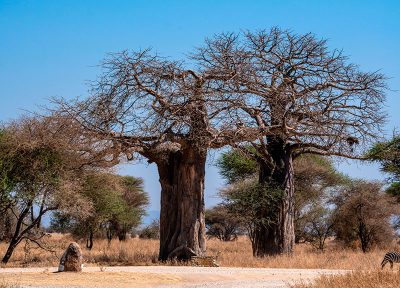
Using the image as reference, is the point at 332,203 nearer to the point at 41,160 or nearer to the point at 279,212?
the point at 279,212

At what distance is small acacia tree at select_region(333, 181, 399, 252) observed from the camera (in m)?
32.9

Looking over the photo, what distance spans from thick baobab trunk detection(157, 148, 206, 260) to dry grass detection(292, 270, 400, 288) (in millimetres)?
9547

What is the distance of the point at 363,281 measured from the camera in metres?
10.6

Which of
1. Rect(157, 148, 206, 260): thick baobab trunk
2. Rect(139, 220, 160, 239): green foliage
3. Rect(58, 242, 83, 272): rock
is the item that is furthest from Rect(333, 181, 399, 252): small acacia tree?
Rect(58, 242, 83, 272): rock

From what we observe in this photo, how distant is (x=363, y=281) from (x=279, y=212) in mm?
13240

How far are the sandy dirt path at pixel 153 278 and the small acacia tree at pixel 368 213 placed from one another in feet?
57.5

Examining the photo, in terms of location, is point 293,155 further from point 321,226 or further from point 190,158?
point 321,226

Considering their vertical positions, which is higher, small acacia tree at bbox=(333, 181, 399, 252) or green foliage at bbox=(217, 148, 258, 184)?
green foliage at bbox=(217, 148, 258, 184)

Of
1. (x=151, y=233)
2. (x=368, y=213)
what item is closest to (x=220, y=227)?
(x=151, y=233)

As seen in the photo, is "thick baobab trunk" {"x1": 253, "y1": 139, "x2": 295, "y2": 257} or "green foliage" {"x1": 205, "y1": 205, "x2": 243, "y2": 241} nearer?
"thick baobab trunk" {"x1": 253, "y1": 139, "x2": 295, "y2": 257}

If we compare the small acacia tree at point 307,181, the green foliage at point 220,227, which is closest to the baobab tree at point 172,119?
the small acacia tree at point 307,181

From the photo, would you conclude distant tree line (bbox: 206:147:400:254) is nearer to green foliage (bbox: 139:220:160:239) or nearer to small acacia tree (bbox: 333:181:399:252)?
small acacia tree (bbox: 333:181:399:252)

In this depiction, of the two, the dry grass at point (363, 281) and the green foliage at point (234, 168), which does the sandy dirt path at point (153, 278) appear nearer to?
the dry grass at point (363, 281)

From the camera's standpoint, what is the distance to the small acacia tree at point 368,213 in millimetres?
32938
